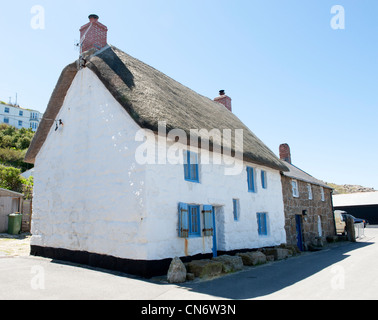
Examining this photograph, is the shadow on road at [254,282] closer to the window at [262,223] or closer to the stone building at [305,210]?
the window at [262,223]

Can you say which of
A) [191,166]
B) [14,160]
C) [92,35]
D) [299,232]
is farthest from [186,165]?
[14,160]

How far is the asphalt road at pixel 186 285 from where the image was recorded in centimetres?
576

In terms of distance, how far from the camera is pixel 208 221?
384 inches

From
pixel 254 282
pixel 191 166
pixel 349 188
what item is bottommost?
pixel 254 282

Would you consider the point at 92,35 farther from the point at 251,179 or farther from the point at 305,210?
the point at 305,210

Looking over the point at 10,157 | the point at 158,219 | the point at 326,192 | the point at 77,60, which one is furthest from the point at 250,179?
the point at 10,157

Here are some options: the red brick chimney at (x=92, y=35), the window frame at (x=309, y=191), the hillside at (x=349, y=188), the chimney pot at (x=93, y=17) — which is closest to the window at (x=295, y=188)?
the window frame at (x=309, y=191)

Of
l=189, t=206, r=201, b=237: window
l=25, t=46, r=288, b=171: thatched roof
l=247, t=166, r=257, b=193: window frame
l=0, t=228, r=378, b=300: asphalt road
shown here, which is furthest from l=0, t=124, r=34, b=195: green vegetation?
l=189, t=206, r=201, b=237: window

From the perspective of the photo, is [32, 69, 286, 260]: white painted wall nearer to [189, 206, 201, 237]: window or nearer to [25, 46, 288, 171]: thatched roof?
[189, 206, 201, 237]: window

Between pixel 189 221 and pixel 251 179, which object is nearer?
pixel 189 221

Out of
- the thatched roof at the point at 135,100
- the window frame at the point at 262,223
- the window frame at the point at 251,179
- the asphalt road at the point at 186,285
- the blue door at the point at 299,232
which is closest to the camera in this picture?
the asphalt road at the point at 186,285

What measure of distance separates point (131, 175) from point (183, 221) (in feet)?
6.66

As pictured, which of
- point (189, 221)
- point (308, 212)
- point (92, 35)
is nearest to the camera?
point (189, 221)
